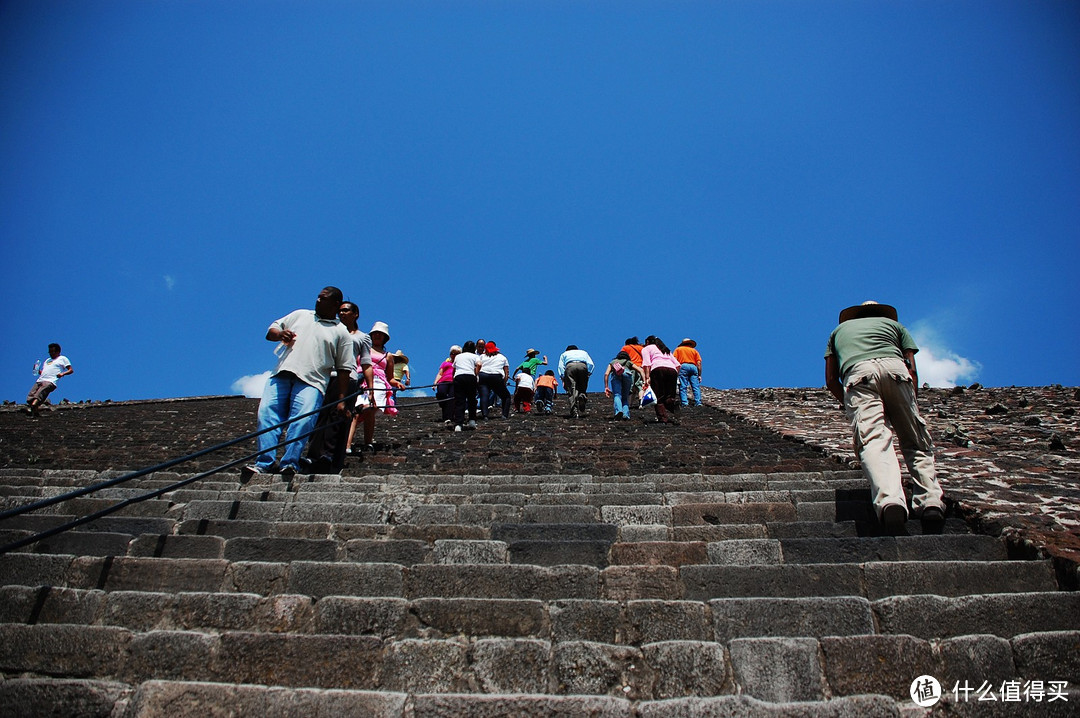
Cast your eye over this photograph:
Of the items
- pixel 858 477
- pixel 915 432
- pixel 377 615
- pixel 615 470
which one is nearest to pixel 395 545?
pixel 377 615

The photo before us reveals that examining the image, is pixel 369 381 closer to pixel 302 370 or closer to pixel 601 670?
pixel 302 370

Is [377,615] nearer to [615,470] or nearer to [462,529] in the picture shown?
[462,529]

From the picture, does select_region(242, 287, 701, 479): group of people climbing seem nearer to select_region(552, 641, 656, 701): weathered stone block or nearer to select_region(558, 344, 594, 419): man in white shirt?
select_region(558, 344, 594, 419): man in white shirt

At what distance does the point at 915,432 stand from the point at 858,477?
→ 4.60 ft

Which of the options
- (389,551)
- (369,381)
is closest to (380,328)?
(369,381)

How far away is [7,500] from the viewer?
432cm

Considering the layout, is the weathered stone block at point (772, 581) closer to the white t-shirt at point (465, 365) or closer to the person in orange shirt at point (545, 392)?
the white t-shirt at point (465, 365)

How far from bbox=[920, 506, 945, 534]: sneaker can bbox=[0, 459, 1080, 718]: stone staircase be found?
0.07 meters

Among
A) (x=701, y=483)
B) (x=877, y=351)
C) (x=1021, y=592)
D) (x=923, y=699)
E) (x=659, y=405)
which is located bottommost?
(x=923, y=699)

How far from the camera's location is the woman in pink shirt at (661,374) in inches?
352

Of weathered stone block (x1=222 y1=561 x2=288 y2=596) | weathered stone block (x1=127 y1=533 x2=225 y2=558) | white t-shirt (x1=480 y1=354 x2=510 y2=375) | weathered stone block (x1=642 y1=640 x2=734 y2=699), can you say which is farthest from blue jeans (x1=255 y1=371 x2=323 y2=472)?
white t-shirt (x1=480 y1=354 x2=510 y2=375)

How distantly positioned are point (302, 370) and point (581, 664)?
365 centimetres

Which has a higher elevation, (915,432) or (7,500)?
(915,432)

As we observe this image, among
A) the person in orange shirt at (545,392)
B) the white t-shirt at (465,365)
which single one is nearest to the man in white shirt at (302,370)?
the white t-shirt at (465,365)
